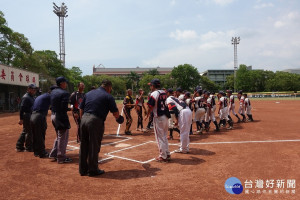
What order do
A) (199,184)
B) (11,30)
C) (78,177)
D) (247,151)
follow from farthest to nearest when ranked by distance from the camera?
(11,30) → (247,151) → (78,177) → (199,184)

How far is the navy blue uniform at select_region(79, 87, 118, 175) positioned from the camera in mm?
4723

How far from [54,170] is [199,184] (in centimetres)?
370

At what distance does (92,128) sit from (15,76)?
28452 millimetres

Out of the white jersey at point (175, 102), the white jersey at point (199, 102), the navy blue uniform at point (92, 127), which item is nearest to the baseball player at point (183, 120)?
the white jersey at point (175, 102)

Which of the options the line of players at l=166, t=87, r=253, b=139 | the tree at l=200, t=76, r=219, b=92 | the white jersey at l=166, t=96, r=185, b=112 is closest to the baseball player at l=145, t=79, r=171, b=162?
the white jersey at l=166, t=96, r=185, b=112

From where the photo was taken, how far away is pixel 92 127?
15.4 feet

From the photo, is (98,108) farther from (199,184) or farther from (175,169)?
(199,184)

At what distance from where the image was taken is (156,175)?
4.83 m

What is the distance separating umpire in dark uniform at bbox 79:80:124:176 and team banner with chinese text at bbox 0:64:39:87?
25263 mm

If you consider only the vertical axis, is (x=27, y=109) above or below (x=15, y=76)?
below

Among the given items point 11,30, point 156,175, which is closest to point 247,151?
point 156,175

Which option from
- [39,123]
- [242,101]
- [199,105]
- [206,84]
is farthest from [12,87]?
[206,84]

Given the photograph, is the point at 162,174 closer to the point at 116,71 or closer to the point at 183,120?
the point at 183,120

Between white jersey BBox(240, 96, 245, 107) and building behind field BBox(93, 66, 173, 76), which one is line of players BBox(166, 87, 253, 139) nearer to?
white jersey BBox(240, 96, 245, 107)
